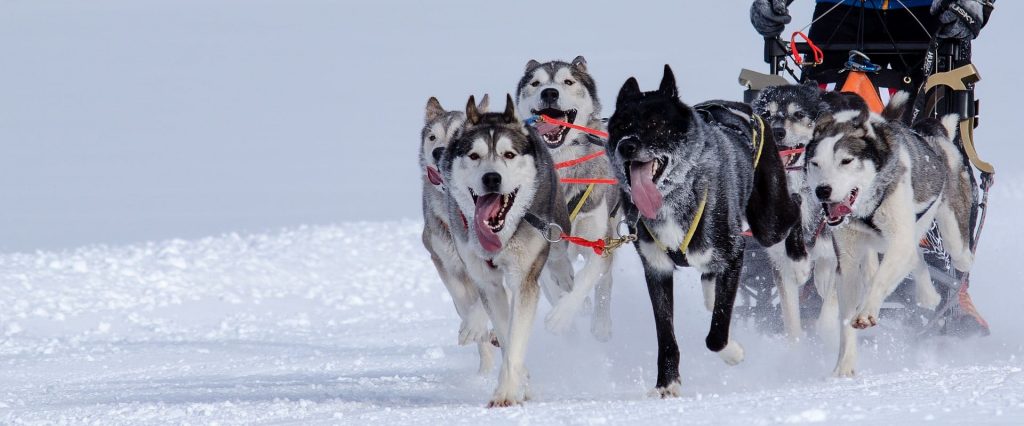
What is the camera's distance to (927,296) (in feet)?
18.0

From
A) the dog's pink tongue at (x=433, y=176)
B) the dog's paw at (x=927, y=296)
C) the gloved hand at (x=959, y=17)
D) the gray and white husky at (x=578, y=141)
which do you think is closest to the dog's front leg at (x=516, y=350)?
the dog's pink tongue at (x=433, y=176)

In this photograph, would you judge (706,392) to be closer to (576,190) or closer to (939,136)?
(576,190)

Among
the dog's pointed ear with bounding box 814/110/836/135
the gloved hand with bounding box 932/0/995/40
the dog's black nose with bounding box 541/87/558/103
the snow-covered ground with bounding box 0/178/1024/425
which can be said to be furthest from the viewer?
the gloved hand with bounding box 932/0/995/40

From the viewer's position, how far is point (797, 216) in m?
4.78

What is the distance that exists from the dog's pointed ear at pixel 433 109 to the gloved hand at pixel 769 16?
1881 millimetres

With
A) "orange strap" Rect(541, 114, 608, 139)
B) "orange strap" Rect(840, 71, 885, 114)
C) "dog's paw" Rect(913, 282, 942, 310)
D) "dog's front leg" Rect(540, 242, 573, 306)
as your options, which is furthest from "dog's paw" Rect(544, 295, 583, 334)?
"orange strap" Rect(840, 71, 885, 114)

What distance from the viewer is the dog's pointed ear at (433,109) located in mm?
5027

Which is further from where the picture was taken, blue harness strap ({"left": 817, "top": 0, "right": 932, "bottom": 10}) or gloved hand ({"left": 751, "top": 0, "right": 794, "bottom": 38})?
blue harness strap ({"left": 817, "top": 0, "right": 932, "bottom": 10})

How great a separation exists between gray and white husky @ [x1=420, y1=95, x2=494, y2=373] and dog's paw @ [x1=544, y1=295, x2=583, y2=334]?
245 mm

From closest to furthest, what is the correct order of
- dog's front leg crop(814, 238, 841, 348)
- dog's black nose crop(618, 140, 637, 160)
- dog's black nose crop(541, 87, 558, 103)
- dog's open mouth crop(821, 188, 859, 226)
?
dog's black nose crop(618, 140, 637, 160), dog's open mouth crop(821, 188, 859, 226), dog's front leg crop(814, 238, 841, 348), dog's black nose crop(541, 87, 558, 103)

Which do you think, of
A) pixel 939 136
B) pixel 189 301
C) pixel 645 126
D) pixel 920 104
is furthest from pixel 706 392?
pixel 189 301

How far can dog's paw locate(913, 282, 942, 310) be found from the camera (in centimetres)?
546

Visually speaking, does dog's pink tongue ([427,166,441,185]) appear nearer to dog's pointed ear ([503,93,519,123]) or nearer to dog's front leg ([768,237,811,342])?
dog's pointed ear ([503,93,519,123])

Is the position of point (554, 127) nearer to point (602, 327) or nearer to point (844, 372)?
point (602, 327)
